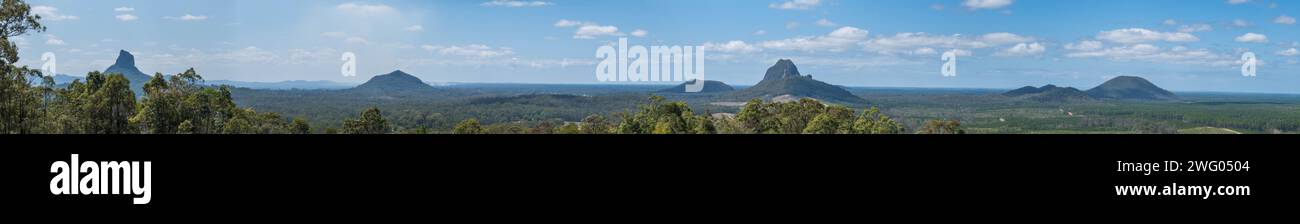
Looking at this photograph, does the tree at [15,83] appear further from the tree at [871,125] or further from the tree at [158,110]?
the tree at [871,125]

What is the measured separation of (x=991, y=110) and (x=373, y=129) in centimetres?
16735

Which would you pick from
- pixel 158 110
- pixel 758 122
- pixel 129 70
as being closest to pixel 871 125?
pixel 758 122

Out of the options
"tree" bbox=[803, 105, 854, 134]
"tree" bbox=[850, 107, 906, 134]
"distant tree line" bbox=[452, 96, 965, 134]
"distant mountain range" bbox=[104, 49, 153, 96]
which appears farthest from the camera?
"distant mountain range" bbox=[104, 49, 153, 96]

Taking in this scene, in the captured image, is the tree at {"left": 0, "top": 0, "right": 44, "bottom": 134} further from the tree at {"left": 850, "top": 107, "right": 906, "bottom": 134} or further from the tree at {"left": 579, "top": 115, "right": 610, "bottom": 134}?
the tree at {"left": 850, "top": 107, "right": 906, "bottom": 134}

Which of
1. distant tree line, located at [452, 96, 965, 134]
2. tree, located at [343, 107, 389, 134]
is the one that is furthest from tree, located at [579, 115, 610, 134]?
tree, located at [343, 107, 389, 134]

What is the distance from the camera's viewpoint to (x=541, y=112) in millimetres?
146000

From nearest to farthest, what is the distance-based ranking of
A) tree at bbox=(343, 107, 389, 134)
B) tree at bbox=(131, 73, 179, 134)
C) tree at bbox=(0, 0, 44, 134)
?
tree at bbox=(0, 0, 44, 134) < tree at bbox=(131, 73, 179, 134) < tree at bbox=(343, 107, 389, 134)

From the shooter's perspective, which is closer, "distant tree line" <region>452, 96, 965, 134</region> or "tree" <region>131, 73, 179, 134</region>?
"tree" <region>131, 73, 179, 134</region>

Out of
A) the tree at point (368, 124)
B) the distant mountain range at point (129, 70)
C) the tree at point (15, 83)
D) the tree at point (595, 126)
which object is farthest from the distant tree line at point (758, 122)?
the distant mountain range at point (129, 70)
